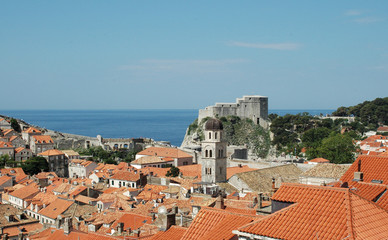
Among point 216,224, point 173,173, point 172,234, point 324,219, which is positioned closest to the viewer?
point 324,219

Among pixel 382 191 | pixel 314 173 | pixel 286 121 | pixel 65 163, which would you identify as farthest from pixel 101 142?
pixel 382 191

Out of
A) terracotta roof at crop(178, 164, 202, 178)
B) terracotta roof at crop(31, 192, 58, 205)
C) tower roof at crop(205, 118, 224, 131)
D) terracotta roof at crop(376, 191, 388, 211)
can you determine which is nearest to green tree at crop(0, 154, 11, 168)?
terracotta roof at crop(31, 192, 58, 205)

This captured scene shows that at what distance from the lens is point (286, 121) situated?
6481 cm

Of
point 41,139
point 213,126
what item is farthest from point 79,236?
point 41,139

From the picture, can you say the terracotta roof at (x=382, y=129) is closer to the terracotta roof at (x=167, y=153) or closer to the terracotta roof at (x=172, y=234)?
the terracotta roof at (x=167, y=153)

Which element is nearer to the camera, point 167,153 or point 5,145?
point 167,153

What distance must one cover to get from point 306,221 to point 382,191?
289cm

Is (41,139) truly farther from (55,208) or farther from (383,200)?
(383,200)

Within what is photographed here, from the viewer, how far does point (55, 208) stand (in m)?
29.0

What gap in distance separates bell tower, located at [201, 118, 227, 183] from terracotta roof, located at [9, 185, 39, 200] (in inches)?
528

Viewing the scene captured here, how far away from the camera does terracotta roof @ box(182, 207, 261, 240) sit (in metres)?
7.52

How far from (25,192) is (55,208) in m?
8.04

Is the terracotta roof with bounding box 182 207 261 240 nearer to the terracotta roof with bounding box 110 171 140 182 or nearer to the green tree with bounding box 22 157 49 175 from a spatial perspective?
the terracotta roof with bounding box 110 171 140 182

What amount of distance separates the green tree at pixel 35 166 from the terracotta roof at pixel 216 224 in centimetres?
4727
